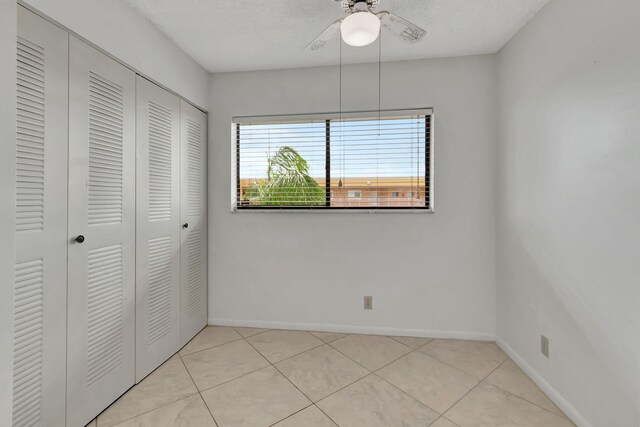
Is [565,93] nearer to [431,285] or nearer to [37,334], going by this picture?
[431,285]

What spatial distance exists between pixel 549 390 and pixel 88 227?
2744 millimetres

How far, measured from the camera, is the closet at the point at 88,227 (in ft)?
4.32

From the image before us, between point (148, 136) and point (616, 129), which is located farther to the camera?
point (148, 136)

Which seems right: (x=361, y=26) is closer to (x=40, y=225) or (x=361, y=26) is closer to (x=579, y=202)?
(x=579, y=202)

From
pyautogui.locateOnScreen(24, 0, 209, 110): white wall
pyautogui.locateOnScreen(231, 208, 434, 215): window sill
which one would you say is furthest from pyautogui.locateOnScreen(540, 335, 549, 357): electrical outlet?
pyautogui.locateOnScreen(24, 0, 209, 110): white wall

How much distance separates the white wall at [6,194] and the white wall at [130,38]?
18.6 inches

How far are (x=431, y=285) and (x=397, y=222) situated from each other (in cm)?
60

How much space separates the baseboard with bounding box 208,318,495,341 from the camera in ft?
8.51

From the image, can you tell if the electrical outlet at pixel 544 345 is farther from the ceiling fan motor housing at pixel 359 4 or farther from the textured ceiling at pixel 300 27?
the ceiling fan motor housing at pixel 359 4

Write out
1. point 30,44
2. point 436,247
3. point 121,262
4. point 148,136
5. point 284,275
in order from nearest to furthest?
point 30,44
point 121,262
point 148,136
point 436,247
point 284,275

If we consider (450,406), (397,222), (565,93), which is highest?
(565,93)

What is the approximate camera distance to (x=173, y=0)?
6.00 feet

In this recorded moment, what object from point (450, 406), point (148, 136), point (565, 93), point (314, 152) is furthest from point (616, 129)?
point (148, 136)

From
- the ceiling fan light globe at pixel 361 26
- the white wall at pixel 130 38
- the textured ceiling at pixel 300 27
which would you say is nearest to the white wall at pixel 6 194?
the white wall at pixel 130 38
